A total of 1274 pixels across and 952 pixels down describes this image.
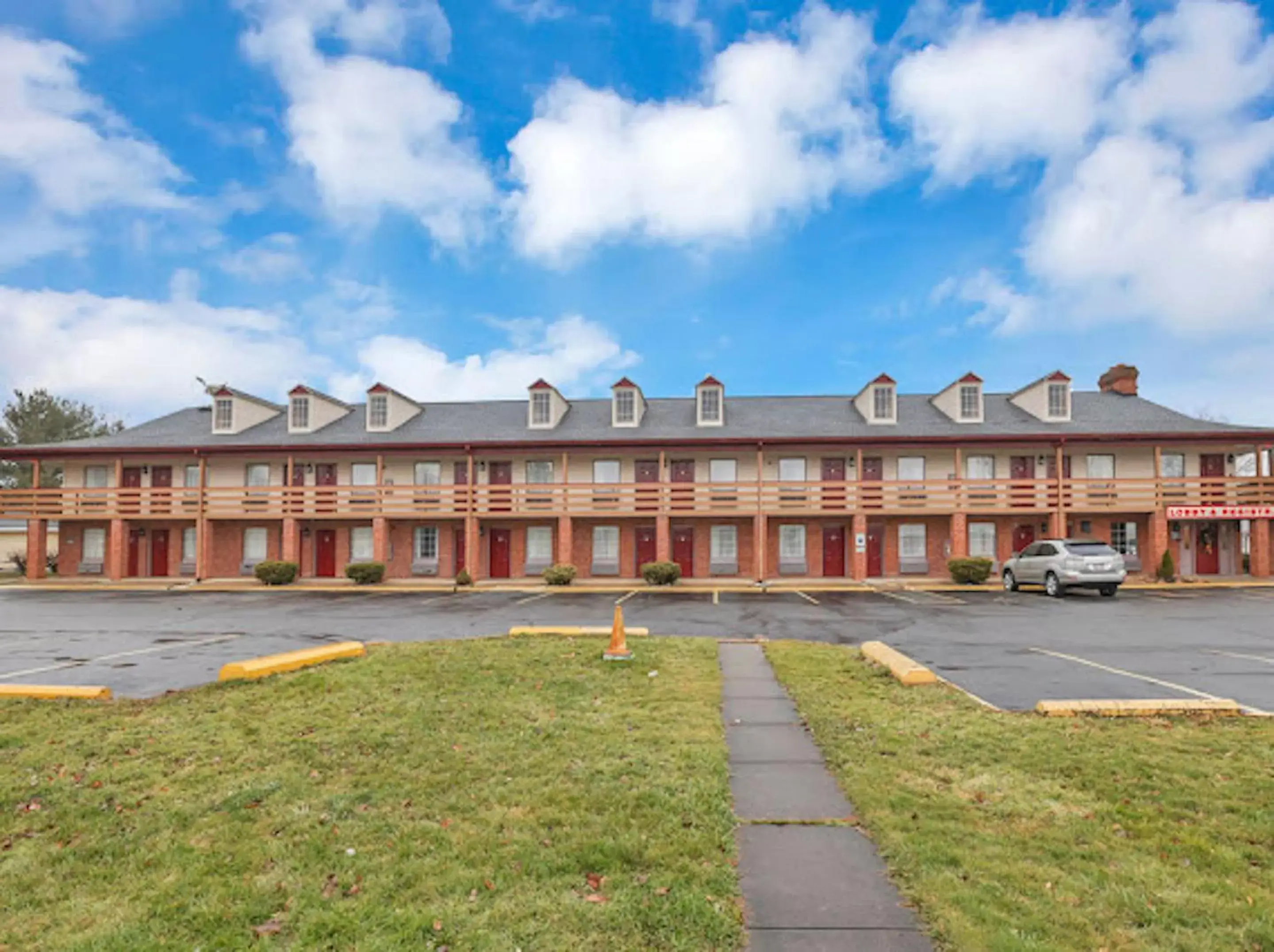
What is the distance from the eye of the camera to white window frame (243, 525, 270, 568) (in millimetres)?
29047

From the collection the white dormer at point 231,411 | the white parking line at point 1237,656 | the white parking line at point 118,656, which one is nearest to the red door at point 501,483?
the white dormer at point 231,411

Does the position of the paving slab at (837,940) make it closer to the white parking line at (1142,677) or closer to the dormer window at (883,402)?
the white parking line at (1142,677)

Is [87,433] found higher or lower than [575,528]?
higher

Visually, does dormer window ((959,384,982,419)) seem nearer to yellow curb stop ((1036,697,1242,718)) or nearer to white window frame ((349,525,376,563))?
yellow curb stop ((1036,697,1242,718))

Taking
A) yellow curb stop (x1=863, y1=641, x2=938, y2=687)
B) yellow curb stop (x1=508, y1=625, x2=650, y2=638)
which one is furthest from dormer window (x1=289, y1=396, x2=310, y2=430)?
yellow curb stop (x1=863, y1=641, x2=938, y2=687)

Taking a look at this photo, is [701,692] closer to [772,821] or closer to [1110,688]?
[772,821]

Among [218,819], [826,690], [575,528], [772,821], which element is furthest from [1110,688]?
[575,528]

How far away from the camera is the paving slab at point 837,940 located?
2975 millimetres

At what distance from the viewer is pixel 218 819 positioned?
4453mm

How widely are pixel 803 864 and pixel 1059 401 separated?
3013 cm

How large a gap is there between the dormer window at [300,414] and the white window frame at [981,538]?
2906 cm

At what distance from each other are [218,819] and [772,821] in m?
3.63

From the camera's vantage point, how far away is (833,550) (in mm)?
27562

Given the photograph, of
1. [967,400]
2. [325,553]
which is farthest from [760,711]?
[325,553]
